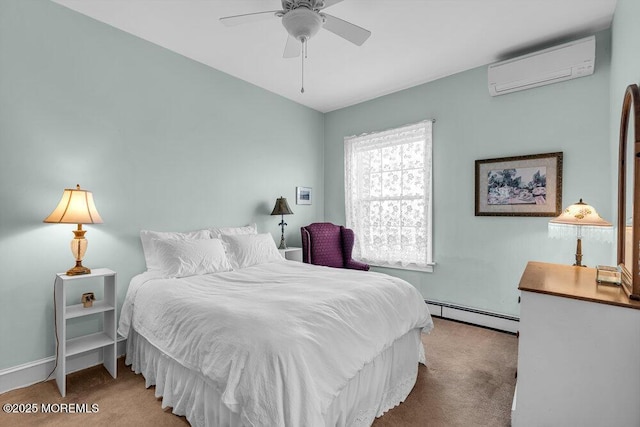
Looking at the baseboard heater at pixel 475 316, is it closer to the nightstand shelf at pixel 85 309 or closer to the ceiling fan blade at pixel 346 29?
the ceiling fan blade at pixel 346 29

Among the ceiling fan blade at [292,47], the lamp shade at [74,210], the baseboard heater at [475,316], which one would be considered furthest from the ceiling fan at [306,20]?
the baseboard heater at [475,316]

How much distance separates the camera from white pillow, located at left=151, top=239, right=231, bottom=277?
2512mm

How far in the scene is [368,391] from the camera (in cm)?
180

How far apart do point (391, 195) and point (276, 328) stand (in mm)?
2935

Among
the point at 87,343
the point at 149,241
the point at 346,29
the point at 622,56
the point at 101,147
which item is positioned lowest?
the point at 87,343

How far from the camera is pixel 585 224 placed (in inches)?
82.4

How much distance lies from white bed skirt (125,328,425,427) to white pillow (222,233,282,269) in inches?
39.5

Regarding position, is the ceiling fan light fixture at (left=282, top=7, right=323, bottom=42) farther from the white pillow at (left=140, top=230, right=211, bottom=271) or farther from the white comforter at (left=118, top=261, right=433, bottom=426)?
the white pillow at (left=140, top=230, right=211, bottom=271)

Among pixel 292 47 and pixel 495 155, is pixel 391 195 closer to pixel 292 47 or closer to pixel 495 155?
pixel 495 155

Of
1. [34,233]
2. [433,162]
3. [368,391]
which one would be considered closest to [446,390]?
[368,391]

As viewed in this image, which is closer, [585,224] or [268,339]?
[268,339]

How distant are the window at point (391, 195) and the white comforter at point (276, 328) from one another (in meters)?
1.57

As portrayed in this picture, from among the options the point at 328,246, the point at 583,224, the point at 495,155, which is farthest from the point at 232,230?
the point at 583,224

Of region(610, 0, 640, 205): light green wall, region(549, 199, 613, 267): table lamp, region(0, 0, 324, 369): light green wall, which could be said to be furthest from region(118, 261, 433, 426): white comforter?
region(610, 0, 640, 205): light green wall
